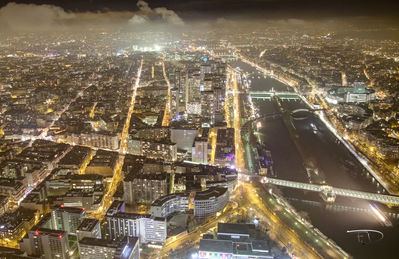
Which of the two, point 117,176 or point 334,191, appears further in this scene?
point 117,176

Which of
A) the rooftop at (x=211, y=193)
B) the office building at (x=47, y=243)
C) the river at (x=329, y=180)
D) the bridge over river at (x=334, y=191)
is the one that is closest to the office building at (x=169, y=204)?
the rooftop at (x=211, y=193)

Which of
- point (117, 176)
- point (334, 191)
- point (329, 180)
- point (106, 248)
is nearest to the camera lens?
point (106, 248)

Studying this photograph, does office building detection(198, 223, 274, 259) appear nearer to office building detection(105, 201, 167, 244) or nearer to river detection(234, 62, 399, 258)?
office building detection(105, 201, 167, 244)

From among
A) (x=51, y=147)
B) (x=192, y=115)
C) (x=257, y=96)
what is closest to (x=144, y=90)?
(x=192, y=115)

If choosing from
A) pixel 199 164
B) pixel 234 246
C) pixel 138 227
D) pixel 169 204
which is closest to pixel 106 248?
pixel 138 227

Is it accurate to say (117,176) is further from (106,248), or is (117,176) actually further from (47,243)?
(106,248)

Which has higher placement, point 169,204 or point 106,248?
point 106,248

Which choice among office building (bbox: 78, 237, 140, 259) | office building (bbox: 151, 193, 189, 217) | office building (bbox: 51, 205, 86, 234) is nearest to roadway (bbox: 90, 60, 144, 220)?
office building (bbox: 51, 205, 86, 234)

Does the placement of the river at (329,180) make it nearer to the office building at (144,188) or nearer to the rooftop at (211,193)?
the rooftop at (211,193)
